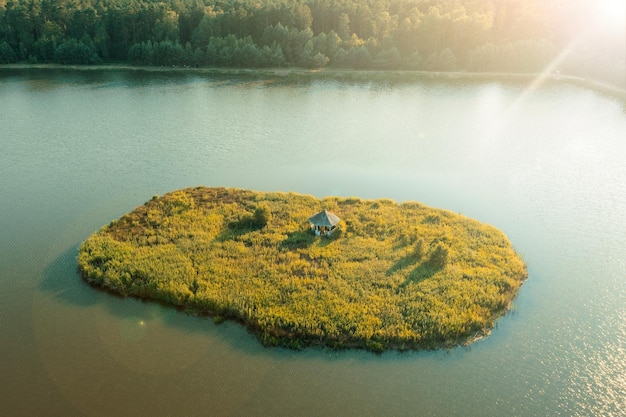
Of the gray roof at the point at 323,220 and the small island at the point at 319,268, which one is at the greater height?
the gray roof at the point at 323,220

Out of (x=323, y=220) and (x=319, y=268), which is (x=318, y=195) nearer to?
(x=323, y=220)

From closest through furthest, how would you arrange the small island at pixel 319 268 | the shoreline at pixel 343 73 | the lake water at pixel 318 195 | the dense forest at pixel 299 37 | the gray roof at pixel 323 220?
the lake water at pixel 318 195, the small island at pixel 319 268, the gray roof at pixel 323 220, the shoreline at pixel 343 73, the dense forest at pixel 299 37

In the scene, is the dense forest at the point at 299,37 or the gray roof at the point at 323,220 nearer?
the gray roof at the point at 323,220

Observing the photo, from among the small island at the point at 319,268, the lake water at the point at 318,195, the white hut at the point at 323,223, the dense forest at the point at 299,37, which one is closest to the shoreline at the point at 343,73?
the dense forest at the point at 299,37

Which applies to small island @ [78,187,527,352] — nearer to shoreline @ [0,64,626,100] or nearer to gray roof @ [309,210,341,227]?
gray roof @ [309,210,341,227]

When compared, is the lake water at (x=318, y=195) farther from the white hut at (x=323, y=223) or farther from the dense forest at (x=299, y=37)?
the dense forest at (x=299, y=37)

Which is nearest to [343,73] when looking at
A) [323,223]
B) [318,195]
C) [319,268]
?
[318,195]

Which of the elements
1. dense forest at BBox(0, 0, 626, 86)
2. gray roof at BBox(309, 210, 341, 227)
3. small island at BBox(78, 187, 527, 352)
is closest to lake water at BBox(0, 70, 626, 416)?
small island at BBox(78, 187, 527, 352)
